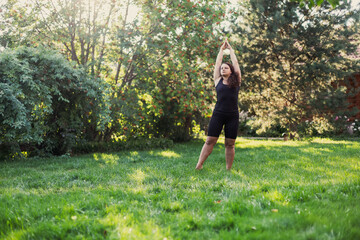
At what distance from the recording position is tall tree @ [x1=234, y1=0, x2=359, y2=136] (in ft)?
36.5

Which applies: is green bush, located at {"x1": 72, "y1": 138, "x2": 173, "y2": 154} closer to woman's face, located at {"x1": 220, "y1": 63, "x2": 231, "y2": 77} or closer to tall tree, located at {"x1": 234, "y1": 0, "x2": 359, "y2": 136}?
tall tree, located at {"x1": 234, "y1": 0, "x2": 359, "y2": 136}

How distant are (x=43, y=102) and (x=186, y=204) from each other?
5.08 m

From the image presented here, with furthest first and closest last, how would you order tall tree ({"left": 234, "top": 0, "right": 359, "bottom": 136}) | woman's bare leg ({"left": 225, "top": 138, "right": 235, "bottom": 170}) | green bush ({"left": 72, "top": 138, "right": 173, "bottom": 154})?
1. tall tree ({"left": 234, "top": 0, "right": 359, "bottom": 136})
2. green bush ({"left": 72, "top": 138, "right": 173, "bottom": 154})
3. woman's bare leg ({"left": 225, "top": 138, "right": 235, "bottom": 170})

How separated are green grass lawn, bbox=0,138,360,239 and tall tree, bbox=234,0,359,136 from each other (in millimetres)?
7076

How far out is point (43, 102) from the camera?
6.77 metres

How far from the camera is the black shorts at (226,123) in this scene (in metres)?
4.89

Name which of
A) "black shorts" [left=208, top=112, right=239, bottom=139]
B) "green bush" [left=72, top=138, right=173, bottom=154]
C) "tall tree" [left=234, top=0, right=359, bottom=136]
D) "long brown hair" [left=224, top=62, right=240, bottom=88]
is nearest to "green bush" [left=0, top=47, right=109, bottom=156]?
"green bush" [left=72, top=138, right=173, bottom=154]

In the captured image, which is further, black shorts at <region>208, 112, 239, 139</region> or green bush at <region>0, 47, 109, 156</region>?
green bush at <region>0, 47, 109, 156</region>

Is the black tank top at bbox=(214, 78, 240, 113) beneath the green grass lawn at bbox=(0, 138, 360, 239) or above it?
above

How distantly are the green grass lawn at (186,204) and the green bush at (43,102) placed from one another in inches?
66.2

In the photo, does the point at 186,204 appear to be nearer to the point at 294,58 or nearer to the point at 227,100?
the point at 227,100

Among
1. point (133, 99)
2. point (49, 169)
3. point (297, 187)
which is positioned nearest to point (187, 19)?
point (133, 99)

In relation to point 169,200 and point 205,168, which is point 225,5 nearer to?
point 205,168

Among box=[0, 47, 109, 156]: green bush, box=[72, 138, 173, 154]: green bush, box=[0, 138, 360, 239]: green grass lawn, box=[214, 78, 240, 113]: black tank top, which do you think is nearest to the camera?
box=[0, 138, 360, 239]: green grass lawn
